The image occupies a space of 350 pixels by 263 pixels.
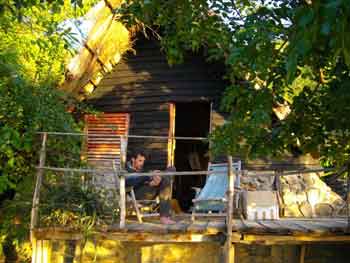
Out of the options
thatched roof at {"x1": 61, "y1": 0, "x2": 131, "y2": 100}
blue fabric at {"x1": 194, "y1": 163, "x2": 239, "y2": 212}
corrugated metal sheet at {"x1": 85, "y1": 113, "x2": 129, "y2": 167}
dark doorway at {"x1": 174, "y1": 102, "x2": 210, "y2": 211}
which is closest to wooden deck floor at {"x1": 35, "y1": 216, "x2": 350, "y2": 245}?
blue fabric at {"x1": 194, "y1": 163, "x2": 239, "y2": 212}

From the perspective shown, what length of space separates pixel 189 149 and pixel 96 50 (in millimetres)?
3970

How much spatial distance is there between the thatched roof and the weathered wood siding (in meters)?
0.40

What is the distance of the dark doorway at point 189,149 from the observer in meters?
11.9

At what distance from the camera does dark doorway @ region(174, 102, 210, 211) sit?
1186cm

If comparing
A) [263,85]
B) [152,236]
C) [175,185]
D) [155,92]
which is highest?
[155,92]

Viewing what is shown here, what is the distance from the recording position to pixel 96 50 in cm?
912

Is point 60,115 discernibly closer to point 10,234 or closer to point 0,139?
point 0,139

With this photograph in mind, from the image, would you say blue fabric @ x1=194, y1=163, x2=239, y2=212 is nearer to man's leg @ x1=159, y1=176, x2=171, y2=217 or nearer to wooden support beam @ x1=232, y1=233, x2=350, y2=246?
man's leg @ x1=159, y1=176, x2=171, y2=217

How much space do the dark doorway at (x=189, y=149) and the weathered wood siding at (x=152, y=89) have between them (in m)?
1.68

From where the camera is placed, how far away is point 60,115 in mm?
7922

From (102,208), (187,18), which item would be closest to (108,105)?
(102,208)

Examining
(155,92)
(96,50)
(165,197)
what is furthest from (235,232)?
(96,50)

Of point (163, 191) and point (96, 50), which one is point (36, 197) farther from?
point (96, 50)

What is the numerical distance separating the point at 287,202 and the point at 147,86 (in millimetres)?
3323
